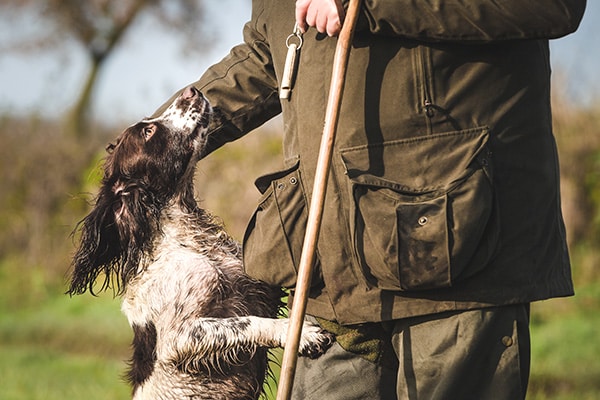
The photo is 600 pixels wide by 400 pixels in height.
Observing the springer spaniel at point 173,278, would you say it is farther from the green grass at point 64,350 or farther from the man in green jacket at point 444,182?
the green grass at point 64,350

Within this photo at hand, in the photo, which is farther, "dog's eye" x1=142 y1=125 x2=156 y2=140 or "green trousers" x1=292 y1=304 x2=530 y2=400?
"dog's eye" x1=142 y1=125 x2=156 y2=140

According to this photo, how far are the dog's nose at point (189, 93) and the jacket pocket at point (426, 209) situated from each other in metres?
0.96

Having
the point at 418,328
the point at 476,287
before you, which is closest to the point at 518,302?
the point at 476,287

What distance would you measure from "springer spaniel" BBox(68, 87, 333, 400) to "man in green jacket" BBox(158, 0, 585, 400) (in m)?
0.54

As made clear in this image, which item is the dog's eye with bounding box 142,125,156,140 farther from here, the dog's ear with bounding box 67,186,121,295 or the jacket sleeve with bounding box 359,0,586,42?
the jacket sleeve with bounding box 359,0,586,42

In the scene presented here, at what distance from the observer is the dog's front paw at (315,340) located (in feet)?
10.3

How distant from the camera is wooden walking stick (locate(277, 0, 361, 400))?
2.67 metres

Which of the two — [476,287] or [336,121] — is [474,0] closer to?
[336,121]

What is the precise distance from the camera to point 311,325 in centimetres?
321

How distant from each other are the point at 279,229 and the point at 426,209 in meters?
0.56

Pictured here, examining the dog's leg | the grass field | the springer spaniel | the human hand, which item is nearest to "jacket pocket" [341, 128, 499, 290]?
the human hand

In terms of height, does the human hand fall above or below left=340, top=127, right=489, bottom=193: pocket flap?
above

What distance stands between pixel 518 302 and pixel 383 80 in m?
0.77

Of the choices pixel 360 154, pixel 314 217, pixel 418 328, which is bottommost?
pixel 418 328
